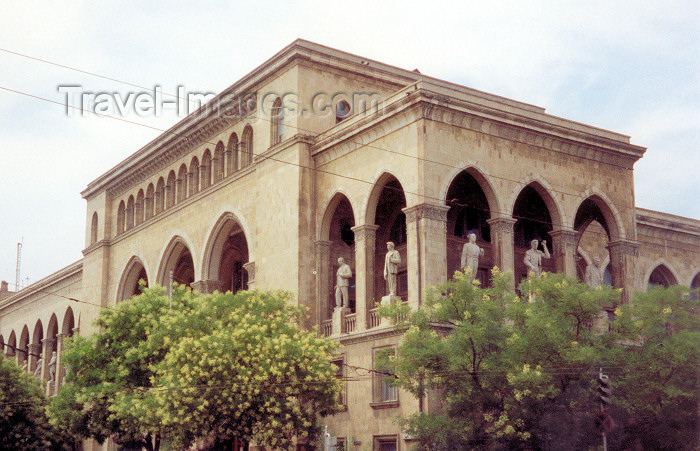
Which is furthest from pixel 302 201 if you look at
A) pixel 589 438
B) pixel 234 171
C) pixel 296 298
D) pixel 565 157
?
pixel 589 438

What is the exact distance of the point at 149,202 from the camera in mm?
48094

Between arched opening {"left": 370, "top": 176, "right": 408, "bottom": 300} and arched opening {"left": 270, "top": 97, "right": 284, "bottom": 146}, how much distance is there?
4.78m

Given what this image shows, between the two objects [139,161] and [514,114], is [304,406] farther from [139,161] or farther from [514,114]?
[139,161]

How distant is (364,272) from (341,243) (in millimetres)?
4062

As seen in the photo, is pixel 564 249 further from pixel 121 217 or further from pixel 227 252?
pixel 121 217

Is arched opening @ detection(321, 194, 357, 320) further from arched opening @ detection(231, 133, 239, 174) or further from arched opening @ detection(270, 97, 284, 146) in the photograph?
arched opening @ detection(231, 133, 239, 174)

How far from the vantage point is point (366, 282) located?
31484 millimetres

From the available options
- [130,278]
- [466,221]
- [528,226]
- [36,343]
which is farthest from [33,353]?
[528,226]

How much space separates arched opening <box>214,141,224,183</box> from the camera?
41312mm

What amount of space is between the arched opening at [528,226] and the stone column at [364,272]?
21.0 ft

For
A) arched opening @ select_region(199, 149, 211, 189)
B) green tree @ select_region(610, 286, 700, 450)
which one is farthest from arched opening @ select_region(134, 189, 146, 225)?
green tree @ select_region(610, 286, 700, 450)

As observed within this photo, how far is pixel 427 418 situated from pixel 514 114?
37.3 ft

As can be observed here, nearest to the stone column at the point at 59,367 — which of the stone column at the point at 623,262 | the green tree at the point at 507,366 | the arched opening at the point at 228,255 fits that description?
the arched opening at the point at 228,255

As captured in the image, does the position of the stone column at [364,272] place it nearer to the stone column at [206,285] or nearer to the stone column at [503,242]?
the stone column at [503,242]
